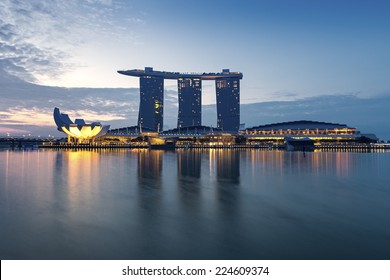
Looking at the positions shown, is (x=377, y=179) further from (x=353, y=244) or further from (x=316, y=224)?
(x=353, y=244)

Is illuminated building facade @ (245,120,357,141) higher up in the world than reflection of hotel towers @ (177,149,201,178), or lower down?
higher up

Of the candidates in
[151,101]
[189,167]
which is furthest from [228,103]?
[189,167]

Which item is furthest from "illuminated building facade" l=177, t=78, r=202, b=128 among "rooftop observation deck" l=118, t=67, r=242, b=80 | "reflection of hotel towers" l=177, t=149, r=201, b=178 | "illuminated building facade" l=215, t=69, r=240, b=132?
"reflection of hotel towers" l=177, t=149, r=201, b=178

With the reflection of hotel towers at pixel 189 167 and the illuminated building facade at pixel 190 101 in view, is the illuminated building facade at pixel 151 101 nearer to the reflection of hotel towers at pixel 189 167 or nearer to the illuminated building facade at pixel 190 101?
the illuminated building facade at pixel 190 101

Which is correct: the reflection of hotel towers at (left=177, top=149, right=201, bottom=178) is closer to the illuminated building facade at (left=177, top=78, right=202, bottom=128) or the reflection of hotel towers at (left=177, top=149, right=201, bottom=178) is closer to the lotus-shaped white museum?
the lotus-shaped white museum

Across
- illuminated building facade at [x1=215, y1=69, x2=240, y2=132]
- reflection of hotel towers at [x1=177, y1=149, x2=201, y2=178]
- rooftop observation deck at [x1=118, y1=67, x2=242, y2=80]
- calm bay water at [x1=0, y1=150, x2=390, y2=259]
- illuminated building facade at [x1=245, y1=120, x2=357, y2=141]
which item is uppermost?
rooftop observation deck at [x1=118, y1=67, x2=242, y2=80]

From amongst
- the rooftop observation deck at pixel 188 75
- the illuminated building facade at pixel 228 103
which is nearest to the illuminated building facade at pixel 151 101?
the rooftop observation deck at pixel 188 75
